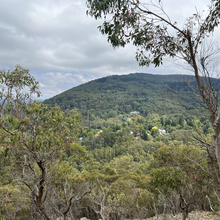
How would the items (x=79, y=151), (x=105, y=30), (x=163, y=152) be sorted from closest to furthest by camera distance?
(x=105, y=30)
(x=79, y=151)
(x=163, y=152)

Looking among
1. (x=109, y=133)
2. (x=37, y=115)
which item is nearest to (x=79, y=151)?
(x=37, y=115)

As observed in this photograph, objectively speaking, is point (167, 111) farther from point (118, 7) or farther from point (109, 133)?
point (118, 7)

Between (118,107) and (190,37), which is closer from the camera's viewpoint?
(190,37)

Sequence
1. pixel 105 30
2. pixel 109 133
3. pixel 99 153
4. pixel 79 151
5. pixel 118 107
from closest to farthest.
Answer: pixel 105 30 < pixel 79 151 < pixel 99 153 < pixel 109 133 < pixel 118 107

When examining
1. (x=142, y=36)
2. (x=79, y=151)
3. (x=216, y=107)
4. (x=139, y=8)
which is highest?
(x=139, y=8)

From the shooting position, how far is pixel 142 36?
11.9 ft

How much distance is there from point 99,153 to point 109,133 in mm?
16267

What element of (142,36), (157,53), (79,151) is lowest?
(79,151)

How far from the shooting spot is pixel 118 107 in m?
132

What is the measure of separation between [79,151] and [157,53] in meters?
4.30

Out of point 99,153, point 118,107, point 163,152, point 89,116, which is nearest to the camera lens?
point 163,152

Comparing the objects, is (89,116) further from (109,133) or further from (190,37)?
(190,37)

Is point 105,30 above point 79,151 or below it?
above

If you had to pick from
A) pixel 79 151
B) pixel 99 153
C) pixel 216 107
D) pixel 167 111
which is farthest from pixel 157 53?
pixel 167 111
